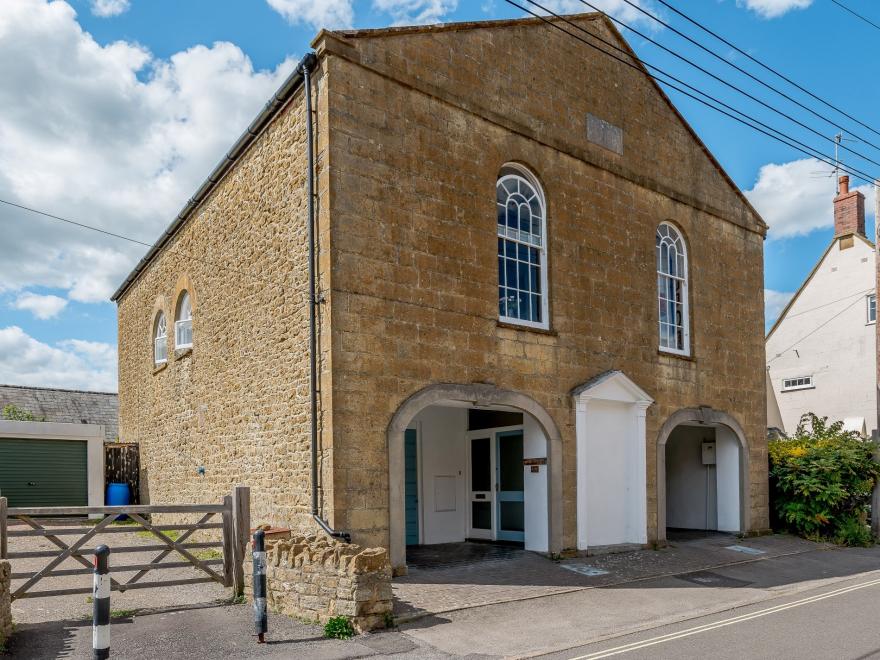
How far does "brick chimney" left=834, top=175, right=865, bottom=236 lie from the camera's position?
2702 cm

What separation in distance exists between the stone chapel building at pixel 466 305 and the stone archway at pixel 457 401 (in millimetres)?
41

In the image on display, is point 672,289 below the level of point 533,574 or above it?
above

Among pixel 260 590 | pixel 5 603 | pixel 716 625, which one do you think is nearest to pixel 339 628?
pixel 260 590

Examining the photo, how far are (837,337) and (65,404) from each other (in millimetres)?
31840

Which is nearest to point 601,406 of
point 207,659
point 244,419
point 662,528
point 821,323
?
point 662,528

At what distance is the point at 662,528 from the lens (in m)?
15.3

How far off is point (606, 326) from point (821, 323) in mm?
16670

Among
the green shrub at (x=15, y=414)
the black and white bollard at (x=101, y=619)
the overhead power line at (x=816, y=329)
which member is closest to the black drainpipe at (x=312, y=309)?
the black and white bollard at (x=101, y=619)

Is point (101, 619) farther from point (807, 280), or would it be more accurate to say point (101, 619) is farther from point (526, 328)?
point (807, 280)

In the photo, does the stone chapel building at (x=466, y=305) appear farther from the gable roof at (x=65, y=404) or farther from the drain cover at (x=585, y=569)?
the gable roof at (x=65, y=404)

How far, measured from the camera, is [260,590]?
26.9 feet

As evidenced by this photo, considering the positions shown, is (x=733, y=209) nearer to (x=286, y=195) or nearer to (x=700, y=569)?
(x=700, y=569)

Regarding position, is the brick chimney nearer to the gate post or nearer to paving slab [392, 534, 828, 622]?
paving slab [392, 534, 828, 622]

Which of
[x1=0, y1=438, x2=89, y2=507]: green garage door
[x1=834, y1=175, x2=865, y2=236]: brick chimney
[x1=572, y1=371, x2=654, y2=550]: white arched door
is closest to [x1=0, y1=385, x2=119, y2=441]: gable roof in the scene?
[x1=0, y1=438, x2=89, y2=507]: green garage door
